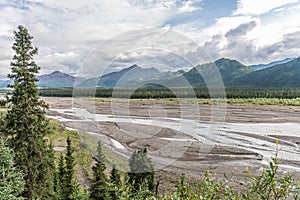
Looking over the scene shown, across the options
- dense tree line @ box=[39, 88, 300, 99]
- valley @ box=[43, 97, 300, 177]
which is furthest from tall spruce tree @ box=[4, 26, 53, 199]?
valley @ box=[43, 97, 300, 177]

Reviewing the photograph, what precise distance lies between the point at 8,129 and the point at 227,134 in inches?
1008

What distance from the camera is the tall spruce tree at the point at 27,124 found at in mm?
8336

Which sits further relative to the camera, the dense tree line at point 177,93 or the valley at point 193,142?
the valley at point 193,142

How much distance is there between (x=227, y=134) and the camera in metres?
29.9

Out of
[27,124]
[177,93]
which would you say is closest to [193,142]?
[177,93]

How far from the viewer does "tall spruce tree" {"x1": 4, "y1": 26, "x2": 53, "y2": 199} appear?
8.34 meters

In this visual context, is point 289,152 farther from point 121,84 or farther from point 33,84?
point 33,84

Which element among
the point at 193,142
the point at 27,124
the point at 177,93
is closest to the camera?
the point at 27,124

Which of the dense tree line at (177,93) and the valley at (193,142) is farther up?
the dense tree line at (177,93)

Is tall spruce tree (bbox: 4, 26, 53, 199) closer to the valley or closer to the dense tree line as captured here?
the dense tree line

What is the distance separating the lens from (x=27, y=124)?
8555mm

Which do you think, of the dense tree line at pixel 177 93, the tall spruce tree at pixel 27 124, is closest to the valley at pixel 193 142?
the dense tree line at pixel 177 93

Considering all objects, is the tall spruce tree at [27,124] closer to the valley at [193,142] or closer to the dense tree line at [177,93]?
the dense tree line at [177,93]

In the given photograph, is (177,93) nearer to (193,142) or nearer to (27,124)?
(27,124)
